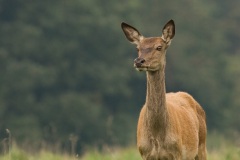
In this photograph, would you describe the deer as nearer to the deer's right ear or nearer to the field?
the deer's right ear

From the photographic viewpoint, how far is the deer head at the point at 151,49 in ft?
35.9

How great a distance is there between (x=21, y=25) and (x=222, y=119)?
951 centimetres

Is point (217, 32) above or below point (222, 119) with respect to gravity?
above

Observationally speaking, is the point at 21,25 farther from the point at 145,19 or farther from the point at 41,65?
the point at 145,19

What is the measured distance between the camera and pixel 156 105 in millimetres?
11344

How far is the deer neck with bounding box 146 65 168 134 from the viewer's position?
445 inches

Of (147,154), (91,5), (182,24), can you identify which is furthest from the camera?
(182,24)

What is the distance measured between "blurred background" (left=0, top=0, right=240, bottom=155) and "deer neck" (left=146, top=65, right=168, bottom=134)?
26.5 meters

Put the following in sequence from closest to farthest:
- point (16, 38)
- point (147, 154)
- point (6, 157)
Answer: point (147, 154), point (6, 157), point (16, 38)

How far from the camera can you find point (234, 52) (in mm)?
51500

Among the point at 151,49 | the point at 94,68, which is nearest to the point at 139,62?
the point at 151,49

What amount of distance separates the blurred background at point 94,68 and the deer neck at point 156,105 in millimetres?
26471

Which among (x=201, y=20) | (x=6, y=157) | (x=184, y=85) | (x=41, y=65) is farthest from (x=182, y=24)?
(x=6, y=157)

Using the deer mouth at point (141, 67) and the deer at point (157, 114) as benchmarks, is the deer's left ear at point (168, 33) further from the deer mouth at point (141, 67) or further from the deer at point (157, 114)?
the deer mouth at point (141, 67)
